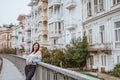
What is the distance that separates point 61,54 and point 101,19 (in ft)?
29.3

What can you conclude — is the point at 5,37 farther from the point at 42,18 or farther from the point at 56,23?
the point at 56,23

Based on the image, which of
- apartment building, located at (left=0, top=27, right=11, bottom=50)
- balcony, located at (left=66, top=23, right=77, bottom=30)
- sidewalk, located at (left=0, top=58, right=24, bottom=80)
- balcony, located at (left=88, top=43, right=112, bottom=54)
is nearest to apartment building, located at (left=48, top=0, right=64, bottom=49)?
balcony, located at (left=66, top=23, right=77, bottom=30)

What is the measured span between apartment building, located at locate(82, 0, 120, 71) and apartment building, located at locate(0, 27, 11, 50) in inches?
3860

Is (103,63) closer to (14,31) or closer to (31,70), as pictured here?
(31,70)

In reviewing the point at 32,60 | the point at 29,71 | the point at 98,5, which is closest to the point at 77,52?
the point at 98,5

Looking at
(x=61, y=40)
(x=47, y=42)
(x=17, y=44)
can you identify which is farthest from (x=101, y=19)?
(x=17, y=44)

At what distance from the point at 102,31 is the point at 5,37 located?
4214 inches

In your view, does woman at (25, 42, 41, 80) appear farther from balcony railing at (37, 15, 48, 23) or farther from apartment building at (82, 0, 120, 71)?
balcony railing at (37, 15, 48, 23)

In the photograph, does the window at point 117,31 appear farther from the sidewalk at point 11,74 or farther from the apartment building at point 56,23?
the apartment building at point 56,23

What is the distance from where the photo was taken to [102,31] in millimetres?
31766

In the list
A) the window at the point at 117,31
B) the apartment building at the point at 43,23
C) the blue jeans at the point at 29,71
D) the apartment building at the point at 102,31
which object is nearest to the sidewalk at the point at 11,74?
the blue jeans at the point at 29,71

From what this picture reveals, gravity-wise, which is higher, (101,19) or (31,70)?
(101,19)

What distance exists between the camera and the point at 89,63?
3606 centimetres

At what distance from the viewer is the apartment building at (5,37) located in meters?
133
